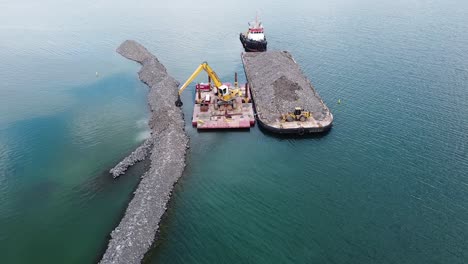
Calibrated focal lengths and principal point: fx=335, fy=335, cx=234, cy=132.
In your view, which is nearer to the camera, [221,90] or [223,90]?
[223,90]

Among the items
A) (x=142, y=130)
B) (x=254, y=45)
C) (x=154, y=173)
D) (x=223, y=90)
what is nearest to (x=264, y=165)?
(x=154, y=173)

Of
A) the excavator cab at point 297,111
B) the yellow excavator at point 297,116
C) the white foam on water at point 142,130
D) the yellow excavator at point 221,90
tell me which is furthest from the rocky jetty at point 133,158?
the excavator cab at point 297,111

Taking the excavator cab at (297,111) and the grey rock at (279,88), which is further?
the grey rock at (279,88)

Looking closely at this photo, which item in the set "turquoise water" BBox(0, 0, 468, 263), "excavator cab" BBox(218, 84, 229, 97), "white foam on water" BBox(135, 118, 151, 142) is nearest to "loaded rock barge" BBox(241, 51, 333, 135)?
"turquoise water" BBox(0, 0, 468, 263)

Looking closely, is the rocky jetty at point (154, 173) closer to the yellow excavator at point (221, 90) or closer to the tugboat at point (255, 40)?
the yellow excavator at point (221, 90)

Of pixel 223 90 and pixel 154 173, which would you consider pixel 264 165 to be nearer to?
pixel 154 173

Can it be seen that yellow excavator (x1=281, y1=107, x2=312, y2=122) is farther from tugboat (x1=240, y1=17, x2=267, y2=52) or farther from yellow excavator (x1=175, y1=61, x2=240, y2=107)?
tugboat (x1=240, y1=17, x2=267, y2=52)

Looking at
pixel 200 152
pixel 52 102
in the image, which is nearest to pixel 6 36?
pixel 52 102
